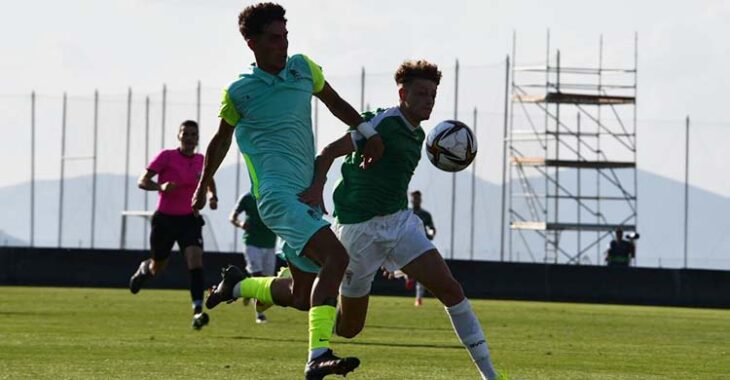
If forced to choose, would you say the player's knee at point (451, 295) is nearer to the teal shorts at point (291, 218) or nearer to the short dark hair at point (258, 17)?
the teal shorts at point (291, 218)

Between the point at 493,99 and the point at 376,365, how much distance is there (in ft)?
134

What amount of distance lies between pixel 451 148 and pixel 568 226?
44.0m

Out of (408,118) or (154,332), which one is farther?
(154,332)

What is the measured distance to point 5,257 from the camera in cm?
4209

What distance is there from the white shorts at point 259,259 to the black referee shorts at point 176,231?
5.99 metres

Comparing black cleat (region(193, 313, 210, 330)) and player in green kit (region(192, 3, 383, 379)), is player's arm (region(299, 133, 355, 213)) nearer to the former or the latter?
player in green kit (region(192, 3, 383, 379))

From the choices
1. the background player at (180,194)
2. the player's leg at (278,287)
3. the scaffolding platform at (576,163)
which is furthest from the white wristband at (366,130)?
the scaffolding platform at (576,163)

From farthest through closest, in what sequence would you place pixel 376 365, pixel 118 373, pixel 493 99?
pixel 493 99, pixel 376 365, pixel 118 373

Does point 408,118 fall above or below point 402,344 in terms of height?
above

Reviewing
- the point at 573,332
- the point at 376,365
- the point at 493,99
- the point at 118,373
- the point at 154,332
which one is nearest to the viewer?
the point at 118,373

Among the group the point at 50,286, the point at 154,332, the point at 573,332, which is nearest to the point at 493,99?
the point at 50,286

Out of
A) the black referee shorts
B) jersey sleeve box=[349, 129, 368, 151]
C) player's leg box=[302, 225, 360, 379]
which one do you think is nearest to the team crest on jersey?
jersey sleeve box=[349, 129, 368, 151]

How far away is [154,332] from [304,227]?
8.90 metres

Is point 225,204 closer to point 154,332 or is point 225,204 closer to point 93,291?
point 93,291
